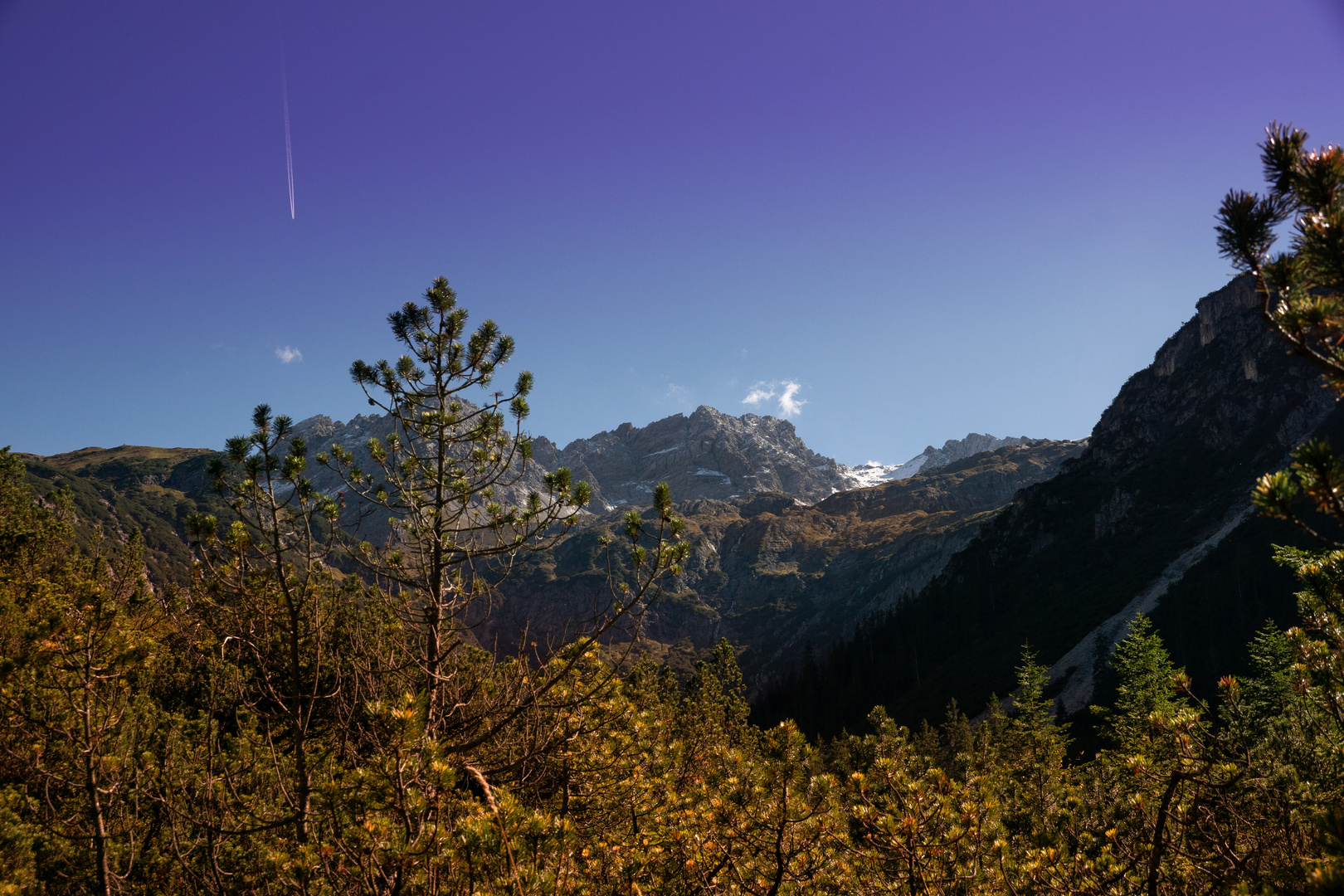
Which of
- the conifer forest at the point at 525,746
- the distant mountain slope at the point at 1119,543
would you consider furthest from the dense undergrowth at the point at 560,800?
the distant mountain slope at the point at 1119,543

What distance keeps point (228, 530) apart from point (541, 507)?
3.23m

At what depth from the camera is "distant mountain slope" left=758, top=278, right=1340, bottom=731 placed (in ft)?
282

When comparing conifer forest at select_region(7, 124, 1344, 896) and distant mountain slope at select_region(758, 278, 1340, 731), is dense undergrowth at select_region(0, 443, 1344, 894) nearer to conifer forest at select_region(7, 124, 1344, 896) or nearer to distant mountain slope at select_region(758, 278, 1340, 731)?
conifer forest at select_region(7, 124, 1344, 896)

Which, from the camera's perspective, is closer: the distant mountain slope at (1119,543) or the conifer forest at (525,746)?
the conifer forest at (525,746)

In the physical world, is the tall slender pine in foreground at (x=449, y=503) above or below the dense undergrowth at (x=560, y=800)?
above

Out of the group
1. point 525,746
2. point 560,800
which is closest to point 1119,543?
point 560,800

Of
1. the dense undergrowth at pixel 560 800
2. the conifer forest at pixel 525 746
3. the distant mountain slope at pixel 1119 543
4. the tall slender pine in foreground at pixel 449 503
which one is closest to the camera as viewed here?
the conifer forest at pixel 525 746

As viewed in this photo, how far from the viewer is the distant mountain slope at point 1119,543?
86.0 m

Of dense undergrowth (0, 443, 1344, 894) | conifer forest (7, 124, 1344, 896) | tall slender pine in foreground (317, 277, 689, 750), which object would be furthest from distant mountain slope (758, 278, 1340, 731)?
tall slender pine in foreground (317, 277, 689, 750)

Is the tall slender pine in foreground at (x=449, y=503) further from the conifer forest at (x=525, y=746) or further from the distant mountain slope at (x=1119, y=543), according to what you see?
the distant mountain slope at (x=1119, y=543)

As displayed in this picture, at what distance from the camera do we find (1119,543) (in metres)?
118

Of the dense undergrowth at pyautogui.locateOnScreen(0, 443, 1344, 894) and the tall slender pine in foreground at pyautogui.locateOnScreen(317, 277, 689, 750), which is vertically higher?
the tall slender pine in foreground at pyautogui.locateOnScreen(317, 277, 689, 750)

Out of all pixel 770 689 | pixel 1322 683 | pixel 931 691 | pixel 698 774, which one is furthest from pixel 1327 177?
pixel 770 689

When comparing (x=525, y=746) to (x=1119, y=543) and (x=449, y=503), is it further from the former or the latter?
(x=1119, y=543)
